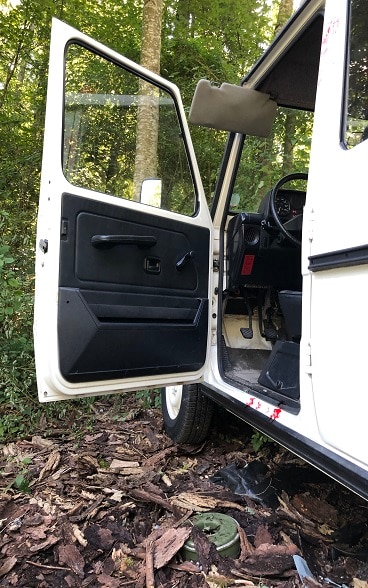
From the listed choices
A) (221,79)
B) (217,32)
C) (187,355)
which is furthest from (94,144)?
(217,32)

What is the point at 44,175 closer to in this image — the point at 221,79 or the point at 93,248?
the point at 93,248

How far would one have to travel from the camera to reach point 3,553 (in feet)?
6.62

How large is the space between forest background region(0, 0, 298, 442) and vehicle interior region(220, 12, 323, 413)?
1.57 metres

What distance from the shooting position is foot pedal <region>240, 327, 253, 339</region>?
324cm

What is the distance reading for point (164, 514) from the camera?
234 centimetres

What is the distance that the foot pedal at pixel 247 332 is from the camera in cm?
324

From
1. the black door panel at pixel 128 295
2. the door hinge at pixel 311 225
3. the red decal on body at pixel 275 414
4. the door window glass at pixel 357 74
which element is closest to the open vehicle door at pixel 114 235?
the black door panel at pixel 128 295

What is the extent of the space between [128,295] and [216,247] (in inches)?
33.8

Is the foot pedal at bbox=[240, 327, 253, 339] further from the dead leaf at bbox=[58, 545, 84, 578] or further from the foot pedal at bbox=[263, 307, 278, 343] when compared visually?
the dead leaf at bbox=[58, 545, 84, 578]

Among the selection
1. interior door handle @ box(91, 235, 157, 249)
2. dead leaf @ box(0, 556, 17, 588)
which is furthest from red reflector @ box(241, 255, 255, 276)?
dead leaf @ box(0, 556, 17, 588)

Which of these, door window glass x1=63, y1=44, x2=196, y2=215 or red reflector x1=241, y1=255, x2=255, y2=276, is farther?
red reflector x1=241, y1=255, x2=255, y2=276

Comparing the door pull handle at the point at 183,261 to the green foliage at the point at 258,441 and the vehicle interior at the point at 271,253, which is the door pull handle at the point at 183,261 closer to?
the vehicle interior at the point at 271,253

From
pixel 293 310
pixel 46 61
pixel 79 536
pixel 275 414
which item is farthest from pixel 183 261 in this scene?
pixel 46 61

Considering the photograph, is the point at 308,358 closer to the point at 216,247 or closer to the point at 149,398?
the point at 216,247
